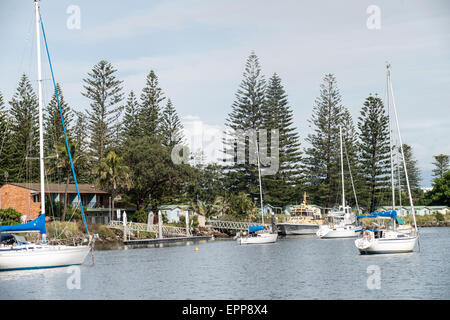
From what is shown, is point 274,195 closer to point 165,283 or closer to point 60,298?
point 165,283

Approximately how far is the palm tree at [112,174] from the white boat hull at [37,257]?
2802 cm

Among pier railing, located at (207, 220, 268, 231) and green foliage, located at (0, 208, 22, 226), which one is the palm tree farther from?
green foliage, located at (0, 208, 22, 226)

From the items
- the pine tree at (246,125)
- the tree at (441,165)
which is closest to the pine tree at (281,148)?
the pine tree at (246,125)

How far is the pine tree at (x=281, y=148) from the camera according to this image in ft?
250

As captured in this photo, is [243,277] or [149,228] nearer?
[243,277]

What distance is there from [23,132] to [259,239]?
32224mm

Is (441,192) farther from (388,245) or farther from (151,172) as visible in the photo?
(388,245)

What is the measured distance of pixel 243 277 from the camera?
2870 cm

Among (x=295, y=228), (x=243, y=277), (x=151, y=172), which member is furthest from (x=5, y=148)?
(x=243, y=277)

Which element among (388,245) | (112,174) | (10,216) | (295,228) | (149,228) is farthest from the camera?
(295,228)

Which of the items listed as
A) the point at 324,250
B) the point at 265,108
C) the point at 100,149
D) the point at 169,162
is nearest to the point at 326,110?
the point at 265,108

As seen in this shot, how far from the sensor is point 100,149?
237 feet

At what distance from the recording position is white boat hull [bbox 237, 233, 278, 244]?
50.7 meters

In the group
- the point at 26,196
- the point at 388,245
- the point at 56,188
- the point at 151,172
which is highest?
the point at 151,172
